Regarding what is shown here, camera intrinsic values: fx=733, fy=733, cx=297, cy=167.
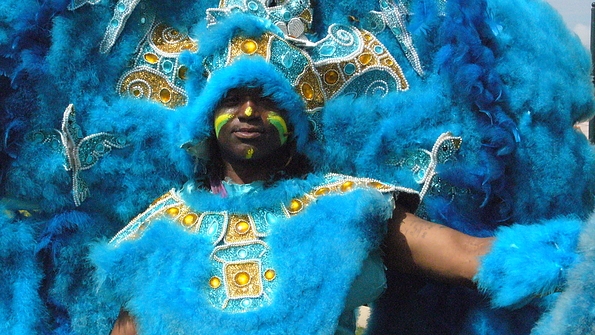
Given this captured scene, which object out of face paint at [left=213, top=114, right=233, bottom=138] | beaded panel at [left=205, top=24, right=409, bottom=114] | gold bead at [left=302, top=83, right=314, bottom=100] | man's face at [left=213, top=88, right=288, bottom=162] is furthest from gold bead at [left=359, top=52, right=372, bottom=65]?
face paint at [left=213, top=114, right=233, bottom=138]

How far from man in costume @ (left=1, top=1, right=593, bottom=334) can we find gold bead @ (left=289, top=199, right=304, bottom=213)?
17cm

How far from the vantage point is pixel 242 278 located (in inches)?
73.8

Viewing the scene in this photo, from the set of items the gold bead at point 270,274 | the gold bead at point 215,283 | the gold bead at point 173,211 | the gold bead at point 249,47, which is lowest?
the gold bead at point 215,283

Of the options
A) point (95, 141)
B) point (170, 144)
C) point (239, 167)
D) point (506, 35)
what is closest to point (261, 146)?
point (239, 167)

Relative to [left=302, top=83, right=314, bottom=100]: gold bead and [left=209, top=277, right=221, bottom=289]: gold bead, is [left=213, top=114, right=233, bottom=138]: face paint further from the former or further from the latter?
[left=209, top=277, right=221, bottom=289]: gold bead

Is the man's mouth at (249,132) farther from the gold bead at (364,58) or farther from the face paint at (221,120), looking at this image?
the gold bead at (364,58)

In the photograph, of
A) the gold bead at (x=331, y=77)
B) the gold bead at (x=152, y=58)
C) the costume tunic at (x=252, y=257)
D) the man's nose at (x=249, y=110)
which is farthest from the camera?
the gold bead at (x=152, y=58)

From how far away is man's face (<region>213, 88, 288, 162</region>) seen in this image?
1.93 meters

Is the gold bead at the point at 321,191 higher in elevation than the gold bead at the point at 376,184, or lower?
lower

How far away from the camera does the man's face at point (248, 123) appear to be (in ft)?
6.35

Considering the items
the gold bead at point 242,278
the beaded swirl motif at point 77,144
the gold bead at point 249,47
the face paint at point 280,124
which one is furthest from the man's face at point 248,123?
the beaded swirl motif at point 77,144

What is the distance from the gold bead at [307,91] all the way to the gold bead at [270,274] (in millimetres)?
494

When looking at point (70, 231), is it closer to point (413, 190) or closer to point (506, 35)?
point (413, 190)

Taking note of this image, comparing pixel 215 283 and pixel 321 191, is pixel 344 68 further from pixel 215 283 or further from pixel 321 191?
pixel 215 283
